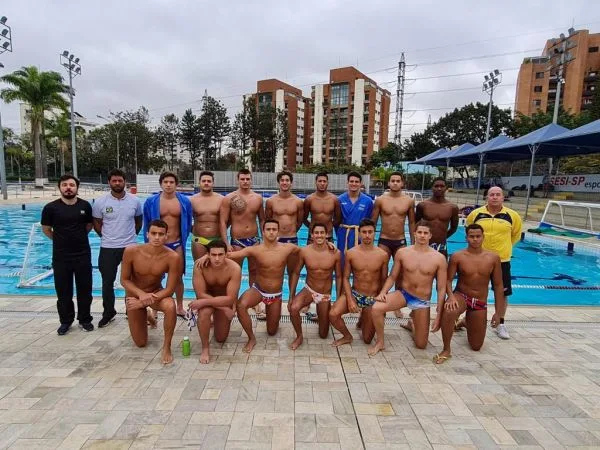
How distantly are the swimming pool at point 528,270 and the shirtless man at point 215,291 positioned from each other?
2.28 m

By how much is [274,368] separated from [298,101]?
7565 cm

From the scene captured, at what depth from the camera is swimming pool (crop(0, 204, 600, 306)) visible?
6.41 m

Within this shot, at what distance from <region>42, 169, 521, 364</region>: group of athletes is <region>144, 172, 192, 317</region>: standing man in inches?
0.5

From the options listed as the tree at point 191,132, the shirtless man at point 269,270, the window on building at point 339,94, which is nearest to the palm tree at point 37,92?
the tree at point 191,132

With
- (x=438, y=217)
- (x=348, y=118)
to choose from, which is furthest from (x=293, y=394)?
(x=348, y=118)

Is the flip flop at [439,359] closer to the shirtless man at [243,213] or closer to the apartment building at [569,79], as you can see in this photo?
the shirtless man at [243,213]

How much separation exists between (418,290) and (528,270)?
7.03m

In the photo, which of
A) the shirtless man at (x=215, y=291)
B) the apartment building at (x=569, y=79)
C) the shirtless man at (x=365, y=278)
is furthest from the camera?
the apartment building at (x=569, y=79)

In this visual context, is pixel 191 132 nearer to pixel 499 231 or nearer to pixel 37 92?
pixel 37 92

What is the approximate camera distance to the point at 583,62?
184 feet

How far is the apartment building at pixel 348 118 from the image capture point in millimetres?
66406

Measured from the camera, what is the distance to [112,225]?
4070 mm

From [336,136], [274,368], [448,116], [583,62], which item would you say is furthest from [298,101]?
[274,368]

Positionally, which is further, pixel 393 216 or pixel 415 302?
pixel 393 216
